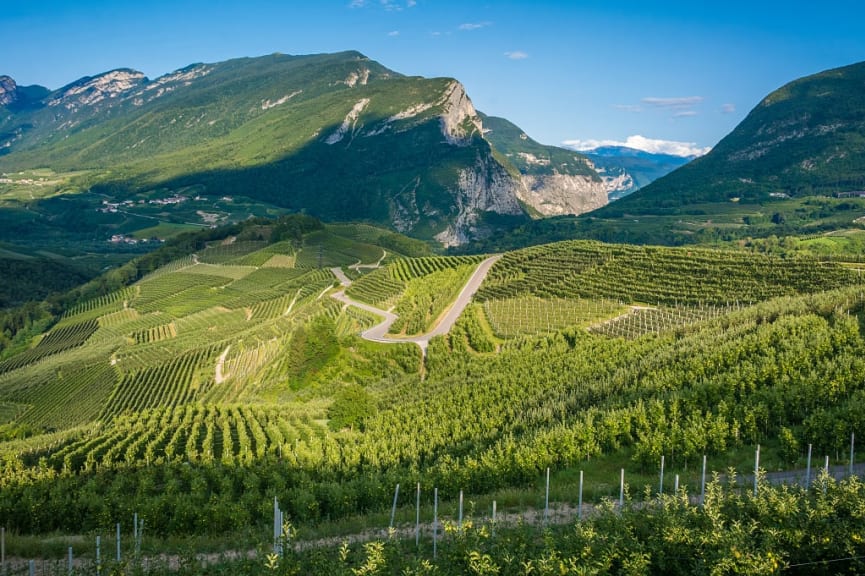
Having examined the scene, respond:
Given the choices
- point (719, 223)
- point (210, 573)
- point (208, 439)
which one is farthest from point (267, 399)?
point (719, 223)

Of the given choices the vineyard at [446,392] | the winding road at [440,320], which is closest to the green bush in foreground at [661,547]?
the vineyard at [446,392]

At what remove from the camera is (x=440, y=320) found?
7894 cm

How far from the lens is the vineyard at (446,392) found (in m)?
29.9

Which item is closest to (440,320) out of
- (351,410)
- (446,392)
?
(446,392)

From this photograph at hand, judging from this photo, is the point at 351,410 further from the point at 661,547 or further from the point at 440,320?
the point at 661,547

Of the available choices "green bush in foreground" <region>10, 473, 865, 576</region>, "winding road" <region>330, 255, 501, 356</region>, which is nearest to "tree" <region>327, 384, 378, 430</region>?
"winding road" <region>330, 255, 501, 356</region>

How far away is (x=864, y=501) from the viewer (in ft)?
60.5

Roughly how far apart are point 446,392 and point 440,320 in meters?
26.5

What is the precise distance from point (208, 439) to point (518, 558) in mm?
30164

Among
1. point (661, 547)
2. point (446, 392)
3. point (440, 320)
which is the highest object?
point (440, 320)

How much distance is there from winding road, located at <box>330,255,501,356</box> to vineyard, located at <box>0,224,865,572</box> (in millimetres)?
1487

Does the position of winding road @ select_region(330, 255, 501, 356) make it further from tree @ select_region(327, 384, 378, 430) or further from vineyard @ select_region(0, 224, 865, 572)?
tree @ select_region(327, 384, 378, 430)

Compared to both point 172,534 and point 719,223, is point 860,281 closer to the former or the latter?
point 172,534

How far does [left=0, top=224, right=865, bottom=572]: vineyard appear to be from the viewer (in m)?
29.9
